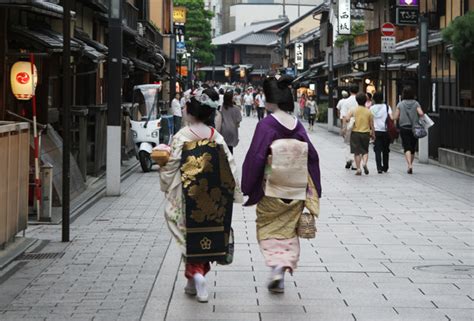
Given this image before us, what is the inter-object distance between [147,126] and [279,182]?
16.6 metres

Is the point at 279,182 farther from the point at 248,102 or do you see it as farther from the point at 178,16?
the point at 178,16

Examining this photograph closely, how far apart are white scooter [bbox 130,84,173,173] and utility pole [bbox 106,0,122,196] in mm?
5971

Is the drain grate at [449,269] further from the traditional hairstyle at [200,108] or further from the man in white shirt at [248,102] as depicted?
the man in white shirt at [248,102]

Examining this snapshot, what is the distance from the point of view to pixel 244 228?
13.9 metres

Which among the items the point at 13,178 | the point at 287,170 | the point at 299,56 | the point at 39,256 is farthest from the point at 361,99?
the point at 299,56

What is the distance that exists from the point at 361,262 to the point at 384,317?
2822 mm

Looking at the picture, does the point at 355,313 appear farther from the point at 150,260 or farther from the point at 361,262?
the point at 150,260

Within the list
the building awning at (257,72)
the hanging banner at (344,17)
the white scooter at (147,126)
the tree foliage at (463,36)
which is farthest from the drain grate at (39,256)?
the building awning at (257,72)

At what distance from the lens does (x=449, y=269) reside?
413 inches

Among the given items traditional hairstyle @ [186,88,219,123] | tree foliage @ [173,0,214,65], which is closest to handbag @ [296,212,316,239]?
traditional hairstyle @ [186,88,219,123]

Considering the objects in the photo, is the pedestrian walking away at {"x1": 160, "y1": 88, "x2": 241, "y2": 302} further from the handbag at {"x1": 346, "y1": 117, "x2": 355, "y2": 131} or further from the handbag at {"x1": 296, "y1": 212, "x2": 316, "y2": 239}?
the handbag at {"x1": 346, "y1": 117, "x2": 355, "y2": 131}

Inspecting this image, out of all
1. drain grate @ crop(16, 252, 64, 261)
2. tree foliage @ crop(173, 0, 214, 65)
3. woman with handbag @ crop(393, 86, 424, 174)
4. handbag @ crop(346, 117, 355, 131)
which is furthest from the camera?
tree foliage @ crop(173, 0, 214, 65)

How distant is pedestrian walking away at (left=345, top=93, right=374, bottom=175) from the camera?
2253 centimetres

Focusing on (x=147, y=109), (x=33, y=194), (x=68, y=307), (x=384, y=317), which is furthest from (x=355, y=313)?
(x=147, y=109)
